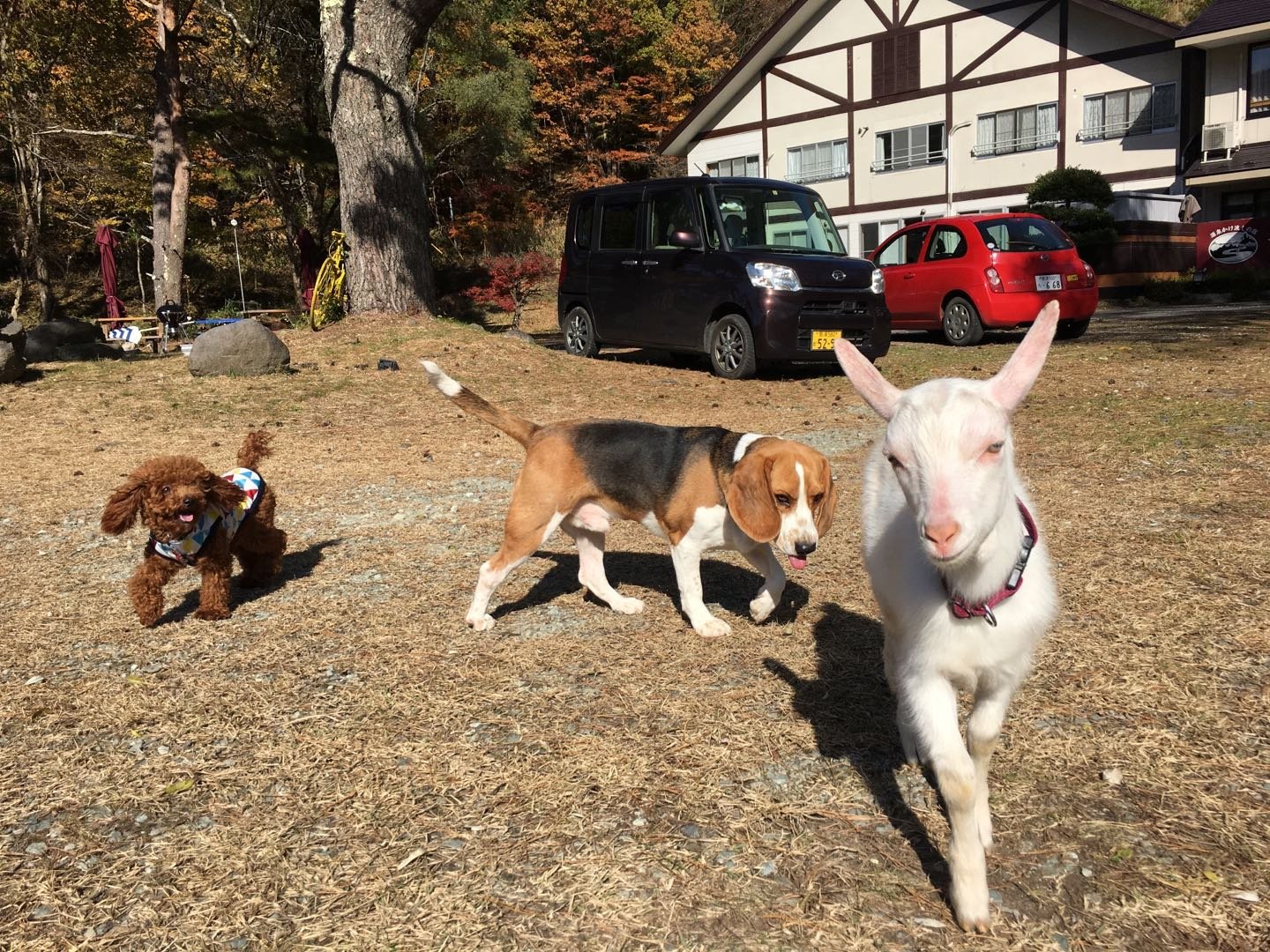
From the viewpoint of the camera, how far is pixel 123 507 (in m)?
4.66

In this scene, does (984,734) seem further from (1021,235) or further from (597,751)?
(1021,235)

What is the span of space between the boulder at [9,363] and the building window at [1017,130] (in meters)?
29.1

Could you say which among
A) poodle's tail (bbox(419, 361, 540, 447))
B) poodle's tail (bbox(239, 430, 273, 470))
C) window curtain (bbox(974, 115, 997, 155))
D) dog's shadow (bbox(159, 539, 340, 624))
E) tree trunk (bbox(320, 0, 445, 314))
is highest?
window curtain (bbox(974, 115, 997, 155))

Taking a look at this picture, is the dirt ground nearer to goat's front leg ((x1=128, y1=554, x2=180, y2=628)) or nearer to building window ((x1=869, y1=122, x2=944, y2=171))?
goat's front leg ((x1=128, y1=554, x2=180, y2=628))

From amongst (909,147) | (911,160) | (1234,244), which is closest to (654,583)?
(1234,244)

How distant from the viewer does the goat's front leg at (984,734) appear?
260 cm

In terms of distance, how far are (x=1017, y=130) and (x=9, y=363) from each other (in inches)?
1161

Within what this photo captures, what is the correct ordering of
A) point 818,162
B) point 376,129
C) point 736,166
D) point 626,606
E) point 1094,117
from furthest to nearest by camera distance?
point 736,166, point 818,162, point 1094,117, point 376,129, point 626,606

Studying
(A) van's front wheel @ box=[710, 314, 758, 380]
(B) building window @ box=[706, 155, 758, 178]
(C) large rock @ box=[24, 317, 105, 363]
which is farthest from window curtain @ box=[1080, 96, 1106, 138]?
(C) large rock @ box=[24, 317, 105, 363]

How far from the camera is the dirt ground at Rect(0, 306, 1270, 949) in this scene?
2.49m

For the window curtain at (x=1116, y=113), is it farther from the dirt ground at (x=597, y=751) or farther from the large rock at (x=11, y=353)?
the large rock at (x=11, y=353)

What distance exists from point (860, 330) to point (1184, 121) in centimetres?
2236

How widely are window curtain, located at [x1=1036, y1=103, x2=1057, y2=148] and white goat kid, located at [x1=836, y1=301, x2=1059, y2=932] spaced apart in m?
31.9

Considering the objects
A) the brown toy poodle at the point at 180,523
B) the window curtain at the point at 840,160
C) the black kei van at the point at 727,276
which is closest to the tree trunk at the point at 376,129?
the black kei van at the point at 727,276
